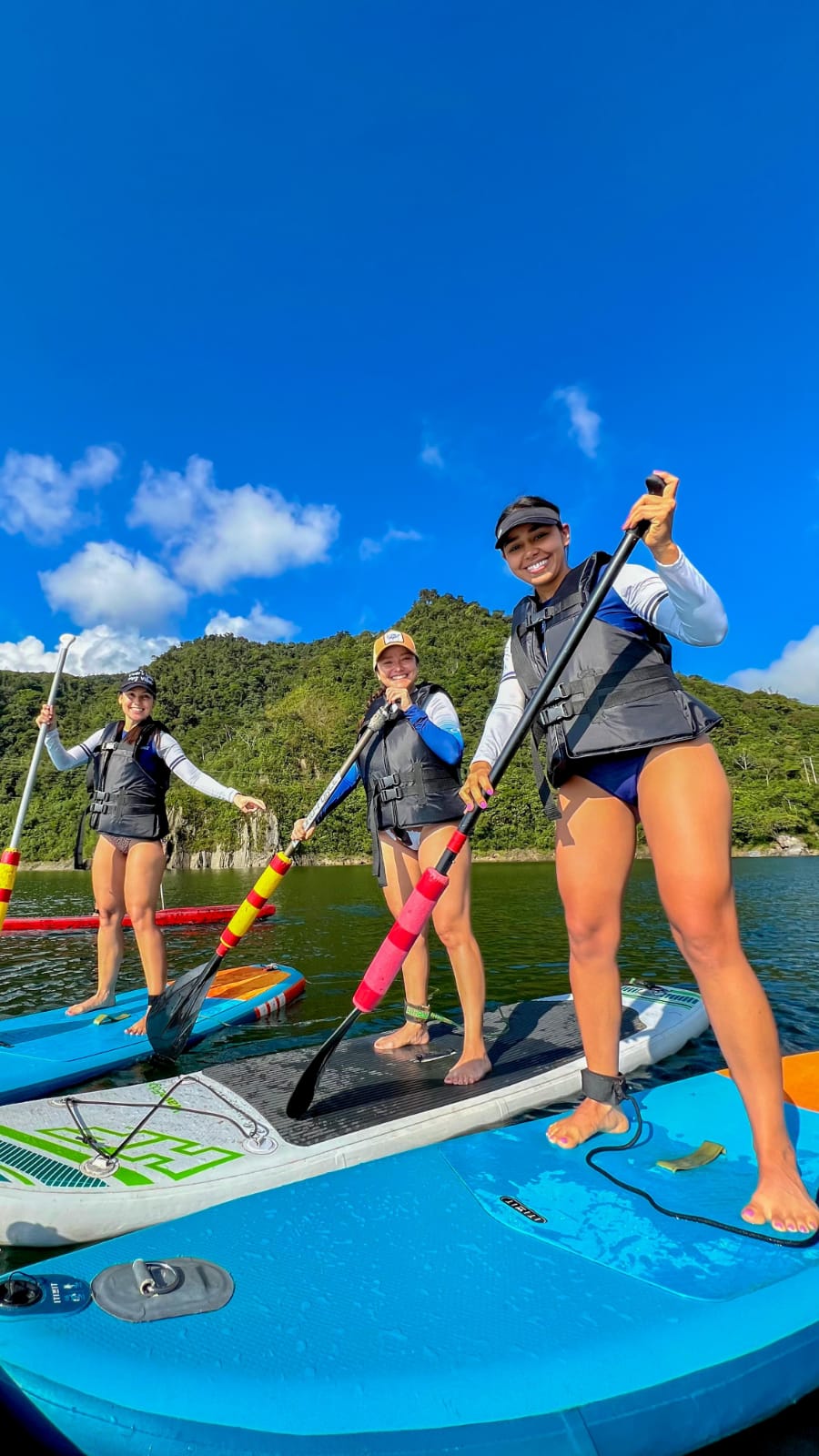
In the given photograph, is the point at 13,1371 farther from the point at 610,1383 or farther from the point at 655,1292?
the point at 655,1292

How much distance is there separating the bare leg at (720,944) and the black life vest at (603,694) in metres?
0.14

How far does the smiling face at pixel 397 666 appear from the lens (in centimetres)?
523

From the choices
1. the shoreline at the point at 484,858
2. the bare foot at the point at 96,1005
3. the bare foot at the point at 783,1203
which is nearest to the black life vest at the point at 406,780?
the bare foot at the point at 783,1203

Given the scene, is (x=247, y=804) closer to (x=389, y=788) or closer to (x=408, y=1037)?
(x=389, y=788)

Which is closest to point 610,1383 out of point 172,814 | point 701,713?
point 701,713

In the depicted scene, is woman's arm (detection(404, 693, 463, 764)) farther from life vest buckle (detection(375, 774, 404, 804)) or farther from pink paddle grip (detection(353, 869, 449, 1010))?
pink paddle grip (detection(353, 869, 449, 1010))

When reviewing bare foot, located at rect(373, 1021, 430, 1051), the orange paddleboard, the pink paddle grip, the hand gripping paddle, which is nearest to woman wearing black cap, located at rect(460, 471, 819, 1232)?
the pink paddle grip

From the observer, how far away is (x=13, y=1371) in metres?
1.76

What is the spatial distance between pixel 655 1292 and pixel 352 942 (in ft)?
42.9

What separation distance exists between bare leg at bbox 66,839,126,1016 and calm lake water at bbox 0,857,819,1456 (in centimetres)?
105

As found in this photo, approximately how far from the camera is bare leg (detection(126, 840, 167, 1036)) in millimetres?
5816

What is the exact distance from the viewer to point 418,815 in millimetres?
5082

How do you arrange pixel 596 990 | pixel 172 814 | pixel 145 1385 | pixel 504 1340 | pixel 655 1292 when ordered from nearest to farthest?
1. pixel 145 1385
2. pixel 504 1340
3. pixel 655 1292
4. pixel 596 990
5. pixel 172 814

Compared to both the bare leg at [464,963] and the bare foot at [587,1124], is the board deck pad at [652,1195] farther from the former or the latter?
the bare leg at [464,963]
